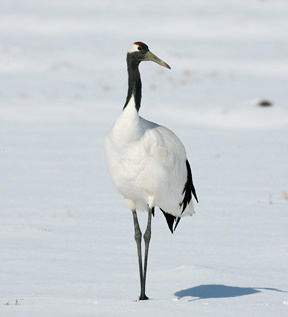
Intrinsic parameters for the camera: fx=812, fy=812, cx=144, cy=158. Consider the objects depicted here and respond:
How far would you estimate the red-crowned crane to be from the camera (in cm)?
580

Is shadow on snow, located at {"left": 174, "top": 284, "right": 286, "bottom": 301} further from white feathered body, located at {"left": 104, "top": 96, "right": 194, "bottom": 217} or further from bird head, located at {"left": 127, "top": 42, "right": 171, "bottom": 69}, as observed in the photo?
bird head, located at {"left": 127, "top": 42, "right": 171, "bottom": 69}

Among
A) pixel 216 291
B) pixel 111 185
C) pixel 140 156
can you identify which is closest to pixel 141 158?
pixel 140 156

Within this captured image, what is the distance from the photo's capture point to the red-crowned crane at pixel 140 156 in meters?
5.80

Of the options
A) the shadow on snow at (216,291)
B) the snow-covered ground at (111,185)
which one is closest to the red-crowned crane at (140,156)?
the shadow on snow at (216,291)

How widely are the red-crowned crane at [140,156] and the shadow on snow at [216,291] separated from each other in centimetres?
41

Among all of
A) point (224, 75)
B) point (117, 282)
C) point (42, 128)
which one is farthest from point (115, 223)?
point (224, 75)

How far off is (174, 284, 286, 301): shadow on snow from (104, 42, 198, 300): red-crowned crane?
412mm

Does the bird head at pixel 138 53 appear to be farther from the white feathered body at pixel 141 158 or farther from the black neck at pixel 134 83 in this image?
the white feathered body at pixel 141 158

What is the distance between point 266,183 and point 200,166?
5.22 feet

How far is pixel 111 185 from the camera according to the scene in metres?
11.5

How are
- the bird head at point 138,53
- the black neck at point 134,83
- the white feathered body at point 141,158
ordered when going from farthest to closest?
1. the bird head at point 138,53
2. the black neck at point 134,83
3. the white feathered body at point 141,158

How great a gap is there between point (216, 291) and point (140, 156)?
1.31 metres

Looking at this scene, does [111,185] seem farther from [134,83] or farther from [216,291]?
[134,83]

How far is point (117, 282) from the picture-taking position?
6645 mm
